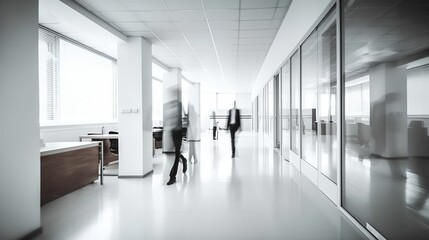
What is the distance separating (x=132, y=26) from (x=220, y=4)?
2044 mm

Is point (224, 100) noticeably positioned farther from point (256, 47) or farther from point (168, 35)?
point (168, 35)

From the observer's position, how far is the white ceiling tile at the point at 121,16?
438cm

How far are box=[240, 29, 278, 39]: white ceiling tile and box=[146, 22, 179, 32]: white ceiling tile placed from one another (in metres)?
1.60

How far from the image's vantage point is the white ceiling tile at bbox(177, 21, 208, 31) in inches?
194

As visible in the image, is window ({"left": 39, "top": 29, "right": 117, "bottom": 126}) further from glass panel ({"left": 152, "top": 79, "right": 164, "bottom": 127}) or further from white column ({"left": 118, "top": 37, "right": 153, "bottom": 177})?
glass panel ({"left": 152, "top": 79, "right": 164, "bottom": 127})

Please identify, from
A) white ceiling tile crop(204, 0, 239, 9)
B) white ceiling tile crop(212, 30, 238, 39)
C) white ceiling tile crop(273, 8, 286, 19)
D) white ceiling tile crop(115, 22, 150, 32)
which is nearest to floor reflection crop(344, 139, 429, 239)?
white ceiling tile crop(273, 8, 286, 19)

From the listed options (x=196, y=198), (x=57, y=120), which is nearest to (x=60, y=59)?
(x=57, y=120)

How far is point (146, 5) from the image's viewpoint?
4125 mm

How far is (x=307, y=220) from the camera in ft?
9.17

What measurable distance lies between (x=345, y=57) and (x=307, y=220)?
6.79 feet

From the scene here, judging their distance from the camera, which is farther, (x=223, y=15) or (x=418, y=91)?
(x=223, y=15)

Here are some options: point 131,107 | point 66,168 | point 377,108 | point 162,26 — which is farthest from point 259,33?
point 377,108

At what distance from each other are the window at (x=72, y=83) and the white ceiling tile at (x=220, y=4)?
4484 mm

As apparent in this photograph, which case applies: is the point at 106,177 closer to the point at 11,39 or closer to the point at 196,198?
the point at 196,198
